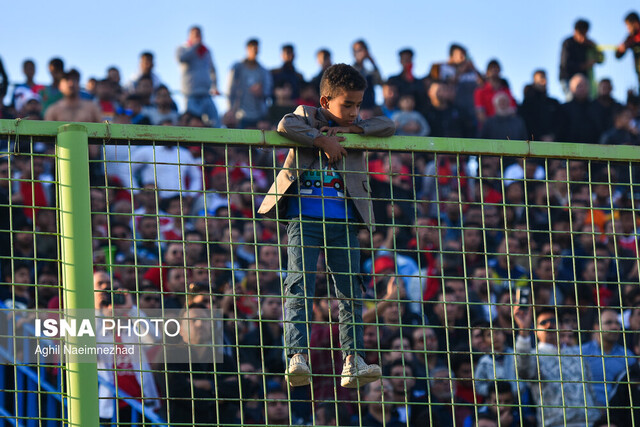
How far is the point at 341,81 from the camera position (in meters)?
6.48

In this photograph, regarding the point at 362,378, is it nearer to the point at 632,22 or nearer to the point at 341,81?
the point at 341,81

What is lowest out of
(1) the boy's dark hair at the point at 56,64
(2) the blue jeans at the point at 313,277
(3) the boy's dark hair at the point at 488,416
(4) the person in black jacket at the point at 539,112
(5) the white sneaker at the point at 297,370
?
(3) the boy's dark hair at the point at 488,416

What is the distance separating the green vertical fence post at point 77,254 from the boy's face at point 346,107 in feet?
5.39

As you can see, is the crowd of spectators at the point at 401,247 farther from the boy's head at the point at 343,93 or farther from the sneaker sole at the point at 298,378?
the boy's head at the point at 343,93

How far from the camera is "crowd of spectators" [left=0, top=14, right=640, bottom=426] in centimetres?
607

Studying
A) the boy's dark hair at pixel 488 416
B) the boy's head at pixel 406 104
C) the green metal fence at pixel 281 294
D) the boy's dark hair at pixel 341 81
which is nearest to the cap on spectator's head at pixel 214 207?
the green metal fence at pixel 281 294

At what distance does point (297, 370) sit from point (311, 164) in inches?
41.4

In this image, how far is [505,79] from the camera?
18.2 m

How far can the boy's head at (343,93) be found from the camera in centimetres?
645

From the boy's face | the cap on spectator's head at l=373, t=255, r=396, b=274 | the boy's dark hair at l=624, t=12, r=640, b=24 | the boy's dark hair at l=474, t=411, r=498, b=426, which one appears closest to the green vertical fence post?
the boy's face

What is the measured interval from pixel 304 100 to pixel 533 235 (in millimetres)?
4092

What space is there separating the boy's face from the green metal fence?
9.4 inches

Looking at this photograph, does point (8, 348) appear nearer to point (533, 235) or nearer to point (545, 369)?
point (545, 369)

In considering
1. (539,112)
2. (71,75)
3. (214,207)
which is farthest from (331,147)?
(539,112)
